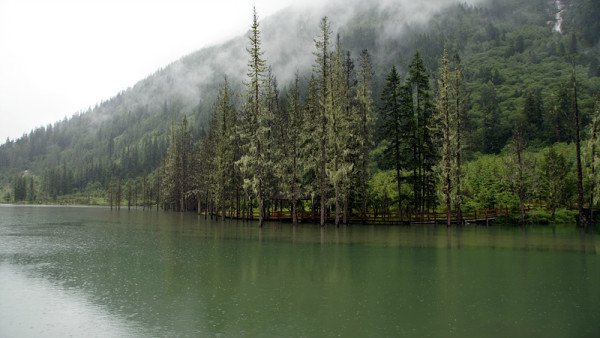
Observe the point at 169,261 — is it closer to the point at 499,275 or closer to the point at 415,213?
the point at 499,275

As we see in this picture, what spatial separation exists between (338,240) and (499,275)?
16.6 meters

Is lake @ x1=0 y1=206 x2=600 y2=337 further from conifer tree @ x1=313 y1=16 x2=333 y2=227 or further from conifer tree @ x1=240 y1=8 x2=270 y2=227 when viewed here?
conifer tree @ x1=240 y1=8 x2=270 y2=227

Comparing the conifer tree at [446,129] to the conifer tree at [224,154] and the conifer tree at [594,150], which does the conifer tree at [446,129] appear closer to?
the conifer tree at [594,150]

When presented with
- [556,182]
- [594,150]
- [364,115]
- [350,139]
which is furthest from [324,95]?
[594,150]

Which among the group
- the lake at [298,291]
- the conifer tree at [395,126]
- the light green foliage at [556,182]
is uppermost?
the conifer tree at [395,126]

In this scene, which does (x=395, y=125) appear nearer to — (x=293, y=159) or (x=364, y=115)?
(x=364, y=115)

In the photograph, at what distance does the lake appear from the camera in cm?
1161

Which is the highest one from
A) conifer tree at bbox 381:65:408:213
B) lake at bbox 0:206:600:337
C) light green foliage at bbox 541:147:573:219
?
conifer tree at bbox 381:65:408:213

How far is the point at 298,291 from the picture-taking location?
15.8m

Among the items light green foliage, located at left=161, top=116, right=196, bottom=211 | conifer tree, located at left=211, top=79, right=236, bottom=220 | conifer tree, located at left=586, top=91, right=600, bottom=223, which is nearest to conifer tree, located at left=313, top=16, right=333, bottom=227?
conifer tree, located at left=211, top=79, right=236, bottom=220

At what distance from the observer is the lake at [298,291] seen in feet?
38.1

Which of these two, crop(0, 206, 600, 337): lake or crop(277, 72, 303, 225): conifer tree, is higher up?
crop(277, 72, 303, 225): conifer tree

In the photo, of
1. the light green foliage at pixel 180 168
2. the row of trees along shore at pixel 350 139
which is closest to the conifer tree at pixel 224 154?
the row of trees along shore at pixel 350 139

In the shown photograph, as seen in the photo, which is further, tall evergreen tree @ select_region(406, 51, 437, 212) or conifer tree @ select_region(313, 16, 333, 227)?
tall evergreen tree @ select_region(406, 51, 437, 212)
